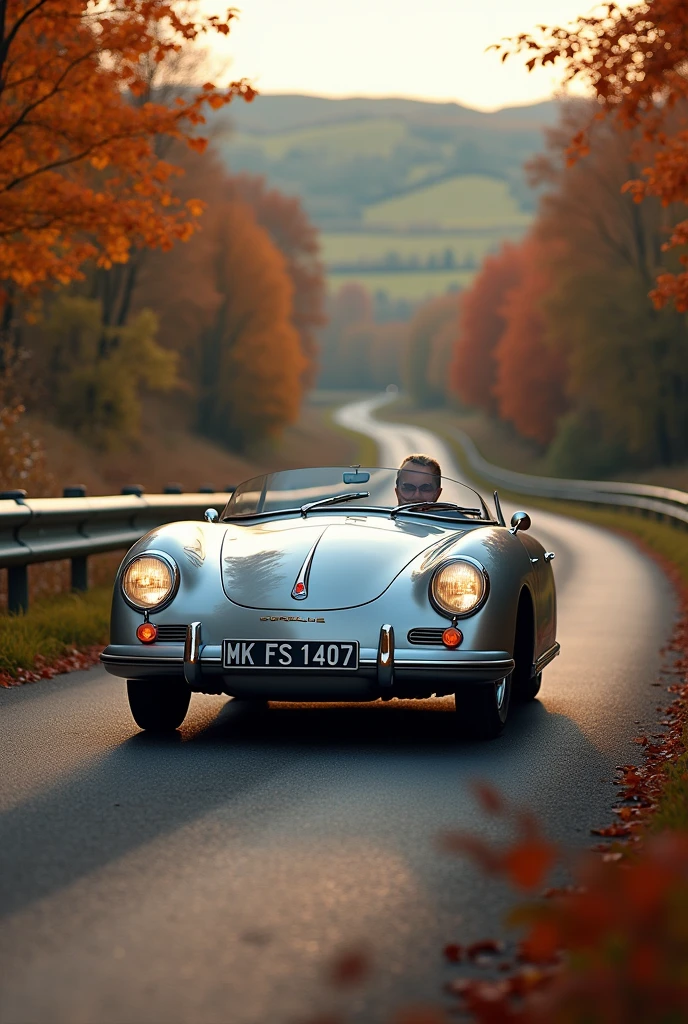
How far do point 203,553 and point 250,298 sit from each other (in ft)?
162

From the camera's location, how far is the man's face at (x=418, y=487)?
869cm

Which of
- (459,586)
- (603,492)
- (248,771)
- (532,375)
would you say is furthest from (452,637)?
(532,375)

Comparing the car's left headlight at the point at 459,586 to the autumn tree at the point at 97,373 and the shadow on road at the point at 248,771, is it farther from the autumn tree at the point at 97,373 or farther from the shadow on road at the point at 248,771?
the autumn tree at the point at 97,373

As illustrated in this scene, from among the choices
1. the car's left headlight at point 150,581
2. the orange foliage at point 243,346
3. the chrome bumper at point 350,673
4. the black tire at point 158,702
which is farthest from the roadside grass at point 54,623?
the orange foliage at point 243,346

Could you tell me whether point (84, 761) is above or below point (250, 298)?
below

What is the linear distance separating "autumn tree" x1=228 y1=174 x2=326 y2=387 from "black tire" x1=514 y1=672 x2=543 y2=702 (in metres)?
61.4

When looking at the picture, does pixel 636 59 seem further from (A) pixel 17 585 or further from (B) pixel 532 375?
(B) pixel 532 375

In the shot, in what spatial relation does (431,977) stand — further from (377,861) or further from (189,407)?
(189,407)

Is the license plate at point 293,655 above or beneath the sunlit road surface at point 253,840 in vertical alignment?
above

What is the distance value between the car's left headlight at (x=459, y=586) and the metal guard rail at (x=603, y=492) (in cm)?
1940

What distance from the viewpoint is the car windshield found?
8484 millimetres

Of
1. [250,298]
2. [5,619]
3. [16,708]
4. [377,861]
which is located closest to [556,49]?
[5,619]

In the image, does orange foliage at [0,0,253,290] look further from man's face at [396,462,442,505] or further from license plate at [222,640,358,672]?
license plate at [222,640,358,672]

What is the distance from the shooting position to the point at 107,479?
39.2m
